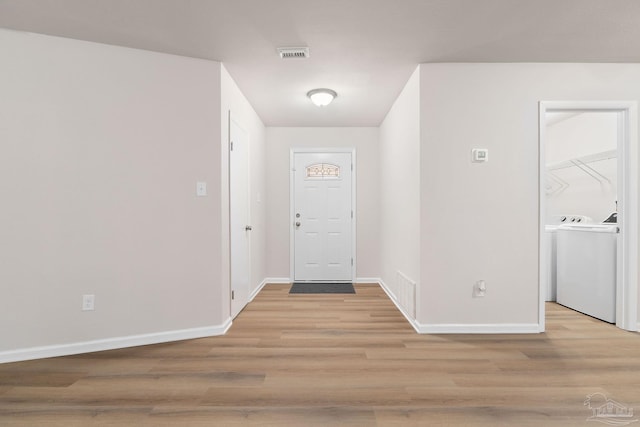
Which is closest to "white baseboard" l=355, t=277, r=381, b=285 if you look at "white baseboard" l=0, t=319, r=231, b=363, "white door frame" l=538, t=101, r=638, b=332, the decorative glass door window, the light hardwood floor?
the decorative glass door window

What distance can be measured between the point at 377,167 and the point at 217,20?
11.1ft

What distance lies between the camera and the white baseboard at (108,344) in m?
2.42

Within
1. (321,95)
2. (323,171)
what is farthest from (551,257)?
(321,95)

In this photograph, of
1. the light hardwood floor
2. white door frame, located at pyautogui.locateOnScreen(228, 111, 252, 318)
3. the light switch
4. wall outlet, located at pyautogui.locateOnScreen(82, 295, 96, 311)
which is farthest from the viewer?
white door frame, located at pyautogui.locateOnScreen(228, 111, 252, 318)

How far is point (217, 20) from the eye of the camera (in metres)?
2.34

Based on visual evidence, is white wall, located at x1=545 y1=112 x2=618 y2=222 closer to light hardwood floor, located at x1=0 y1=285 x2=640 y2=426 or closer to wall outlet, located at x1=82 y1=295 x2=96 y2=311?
light hardwood floor, located at x1=0 y1=285 x2=640 y2=426

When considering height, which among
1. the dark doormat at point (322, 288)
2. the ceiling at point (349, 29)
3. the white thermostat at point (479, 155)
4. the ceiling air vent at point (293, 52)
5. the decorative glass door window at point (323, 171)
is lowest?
the dark doormat at point (322, 288)

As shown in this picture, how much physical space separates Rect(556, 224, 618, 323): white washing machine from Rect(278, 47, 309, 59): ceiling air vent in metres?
3.28

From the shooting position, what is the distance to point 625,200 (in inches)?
118

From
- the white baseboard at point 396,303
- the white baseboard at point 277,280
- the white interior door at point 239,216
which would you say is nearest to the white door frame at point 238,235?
the white interior door at point 239,216

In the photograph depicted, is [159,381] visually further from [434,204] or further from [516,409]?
[434,204]

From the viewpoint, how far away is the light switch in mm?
2913

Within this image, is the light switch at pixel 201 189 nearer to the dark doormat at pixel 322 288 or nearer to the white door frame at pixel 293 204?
the dark doormat at pixel 322 288

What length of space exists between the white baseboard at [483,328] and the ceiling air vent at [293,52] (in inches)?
103
